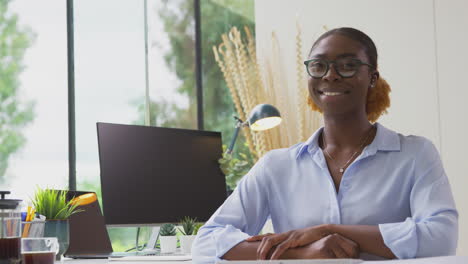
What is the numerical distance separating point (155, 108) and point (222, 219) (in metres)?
3.33

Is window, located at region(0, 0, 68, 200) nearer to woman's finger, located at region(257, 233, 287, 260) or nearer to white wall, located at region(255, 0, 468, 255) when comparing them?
white wall, located at region(255, 0, 468, 255)

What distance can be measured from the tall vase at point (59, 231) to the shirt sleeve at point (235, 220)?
0.48 m

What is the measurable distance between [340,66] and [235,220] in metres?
0.50

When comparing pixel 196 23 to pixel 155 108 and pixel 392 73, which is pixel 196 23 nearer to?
pixel 155 108

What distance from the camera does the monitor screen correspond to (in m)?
2.46

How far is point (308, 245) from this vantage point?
5.19ft

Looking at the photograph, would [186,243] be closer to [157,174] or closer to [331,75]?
[157,174]

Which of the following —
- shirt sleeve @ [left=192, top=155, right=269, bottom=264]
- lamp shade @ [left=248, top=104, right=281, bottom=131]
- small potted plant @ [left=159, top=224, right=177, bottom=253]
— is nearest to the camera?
shirt sleeve @ [left=192, top=155, right=269, bottom=264]

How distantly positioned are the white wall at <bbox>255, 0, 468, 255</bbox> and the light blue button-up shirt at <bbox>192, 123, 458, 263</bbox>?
1.86 metres

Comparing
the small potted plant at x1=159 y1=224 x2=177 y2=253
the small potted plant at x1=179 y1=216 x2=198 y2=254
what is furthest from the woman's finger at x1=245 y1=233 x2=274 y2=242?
the small potted plant at x1=159 y1=224 x2=177 y2=253

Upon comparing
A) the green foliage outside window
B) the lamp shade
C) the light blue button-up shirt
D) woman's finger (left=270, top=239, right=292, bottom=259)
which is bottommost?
woman's finger (left=270, top=239, right=292, bottom=259)

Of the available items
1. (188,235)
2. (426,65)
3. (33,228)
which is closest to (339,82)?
(33,228)

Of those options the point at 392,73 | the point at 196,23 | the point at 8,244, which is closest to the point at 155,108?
the point at 196,23

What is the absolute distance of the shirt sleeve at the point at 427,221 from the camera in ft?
5.18
